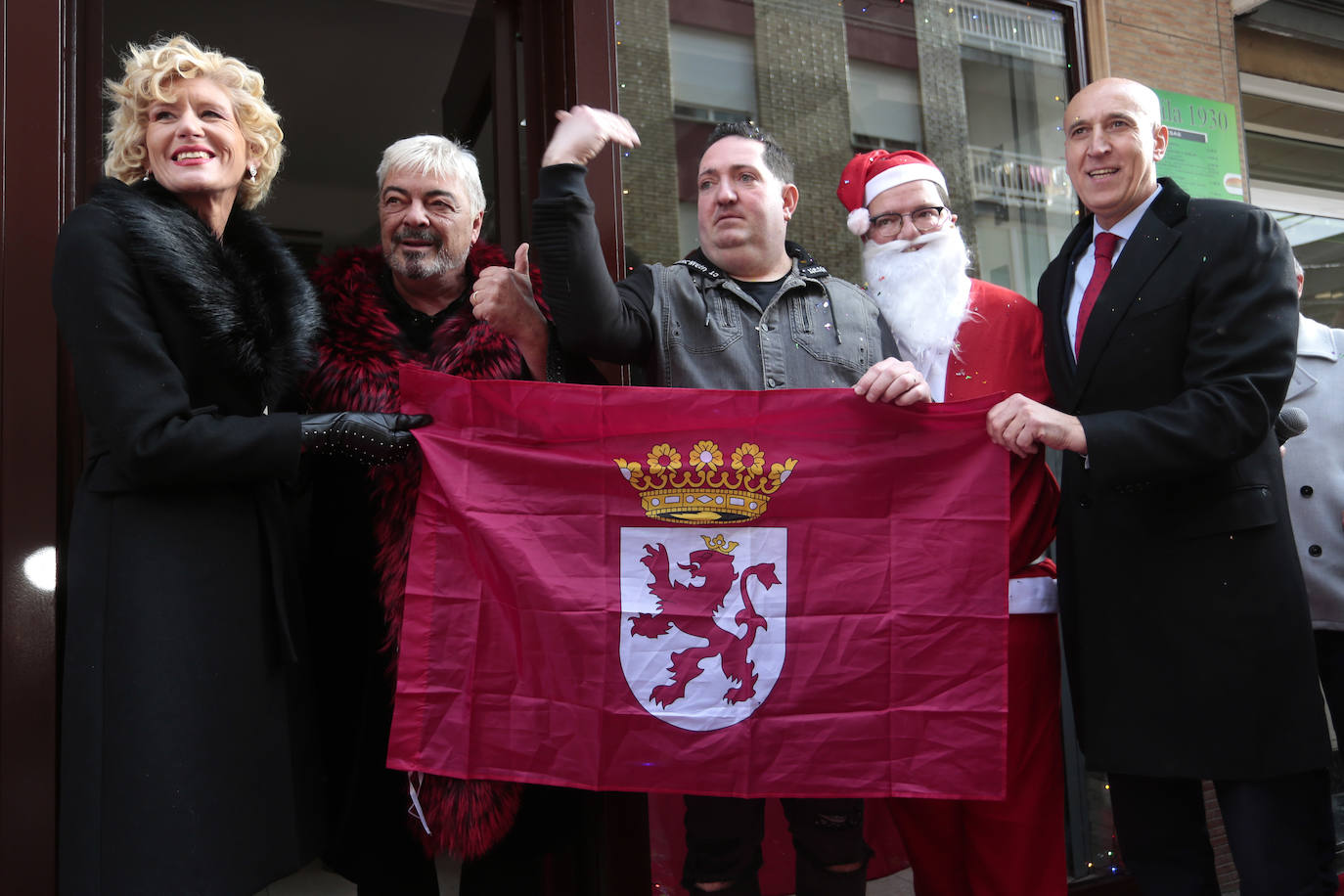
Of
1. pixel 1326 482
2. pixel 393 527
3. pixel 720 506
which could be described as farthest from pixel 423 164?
pixel 1326 482

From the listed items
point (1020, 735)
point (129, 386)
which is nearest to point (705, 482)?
point (1020, 735)

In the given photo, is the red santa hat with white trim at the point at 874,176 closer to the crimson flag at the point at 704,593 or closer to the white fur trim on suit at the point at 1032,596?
the crimson flag at the point at 704,593

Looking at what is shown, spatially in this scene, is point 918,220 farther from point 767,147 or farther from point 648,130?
point 648,130

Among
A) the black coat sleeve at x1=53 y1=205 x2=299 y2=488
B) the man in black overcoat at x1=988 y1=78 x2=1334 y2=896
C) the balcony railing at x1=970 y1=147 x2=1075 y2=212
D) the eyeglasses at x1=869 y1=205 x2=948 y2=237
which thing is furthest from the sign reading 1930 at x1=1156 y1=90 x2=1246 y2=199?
the black coat sleeve at x1=53 y1=205 x2=299 y2=488

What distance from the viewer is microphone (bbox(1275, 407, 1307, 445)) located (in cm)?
285

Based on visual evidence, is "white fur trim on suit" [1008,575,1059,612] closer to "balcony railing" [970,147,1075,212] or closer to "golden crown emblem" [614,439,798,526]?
"golden crown emblem" [614,439,798,526]

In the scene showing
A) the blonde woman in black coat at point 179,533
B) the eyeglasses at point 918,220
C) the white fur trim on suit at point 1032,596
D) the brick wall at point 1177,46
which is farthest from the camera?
the brick wall at point 1177,46

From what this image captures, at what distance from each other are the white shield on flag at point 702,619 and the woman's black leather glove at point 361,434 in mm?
601

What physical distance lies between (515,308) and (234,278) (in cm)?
73

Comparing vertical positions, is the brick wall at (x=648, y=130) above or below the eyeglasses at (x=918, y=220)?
above

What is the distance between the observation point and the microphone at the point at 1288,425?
112 inches

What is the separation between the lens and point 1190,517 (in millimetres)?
2467

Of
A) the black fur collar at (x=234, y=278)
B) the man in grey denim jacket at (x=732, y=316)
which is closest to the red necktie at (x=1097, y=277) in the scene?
the man in grey denim jacket at (x=732, y=316)

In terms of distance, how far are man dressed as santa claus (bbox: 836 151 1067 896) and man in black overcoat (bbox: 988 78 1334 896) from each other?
5.2 inches
